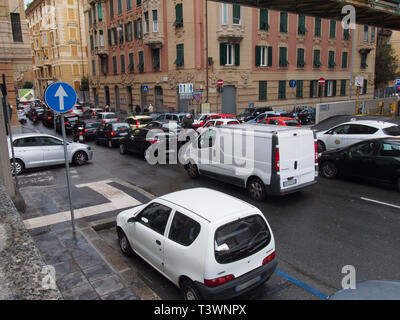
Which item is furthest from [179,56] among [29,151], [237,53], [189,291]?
[189,291]

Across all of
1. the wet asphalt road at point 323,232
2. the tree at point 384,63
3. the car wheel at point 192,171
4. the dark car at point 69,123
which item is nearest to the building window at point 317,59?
the tree at point 384,63

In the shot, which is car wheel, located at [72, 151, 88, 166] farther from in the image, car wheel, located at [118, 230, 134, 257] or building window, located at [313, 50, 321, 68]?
building window, located at [313, 50, 321, 68]

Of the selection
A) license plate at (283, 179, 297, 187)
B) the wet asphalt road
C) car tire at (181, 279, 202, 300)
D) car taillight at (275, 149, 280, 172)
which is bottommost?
the wet asphalt road

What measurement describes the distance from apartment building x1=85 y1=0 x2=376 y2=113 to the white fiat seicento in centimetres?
2333

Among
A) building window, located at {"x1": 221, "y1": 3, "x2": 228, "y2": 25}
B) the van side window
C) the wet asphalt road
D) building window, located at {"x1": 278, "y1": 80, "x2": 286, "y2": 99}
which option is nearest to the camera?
the van side window

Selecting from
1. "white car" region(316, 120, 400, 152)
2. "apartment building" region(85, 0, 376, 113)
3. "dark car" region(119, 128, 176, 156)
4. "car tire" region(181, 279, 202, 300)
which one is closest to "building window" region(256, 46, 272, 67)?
"apartment building" region(85, 0, 376, 113)

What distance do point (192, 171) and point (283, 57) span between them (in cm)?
2759

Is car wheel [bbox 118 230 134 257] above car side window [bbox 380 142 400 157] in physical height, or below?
below

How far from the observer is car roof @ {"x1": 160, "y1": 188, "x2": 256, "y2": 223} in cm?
499

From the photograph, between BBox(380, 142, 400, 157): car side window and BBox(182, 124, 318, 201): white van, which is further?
BBox(380, 142, 400, 157): car side window

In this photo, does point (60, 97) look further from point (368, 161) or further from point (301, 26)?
point (301, 26)

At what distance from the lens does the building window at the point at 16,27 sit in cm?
2545

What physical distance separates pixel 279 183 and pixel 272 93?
28.3 meters
